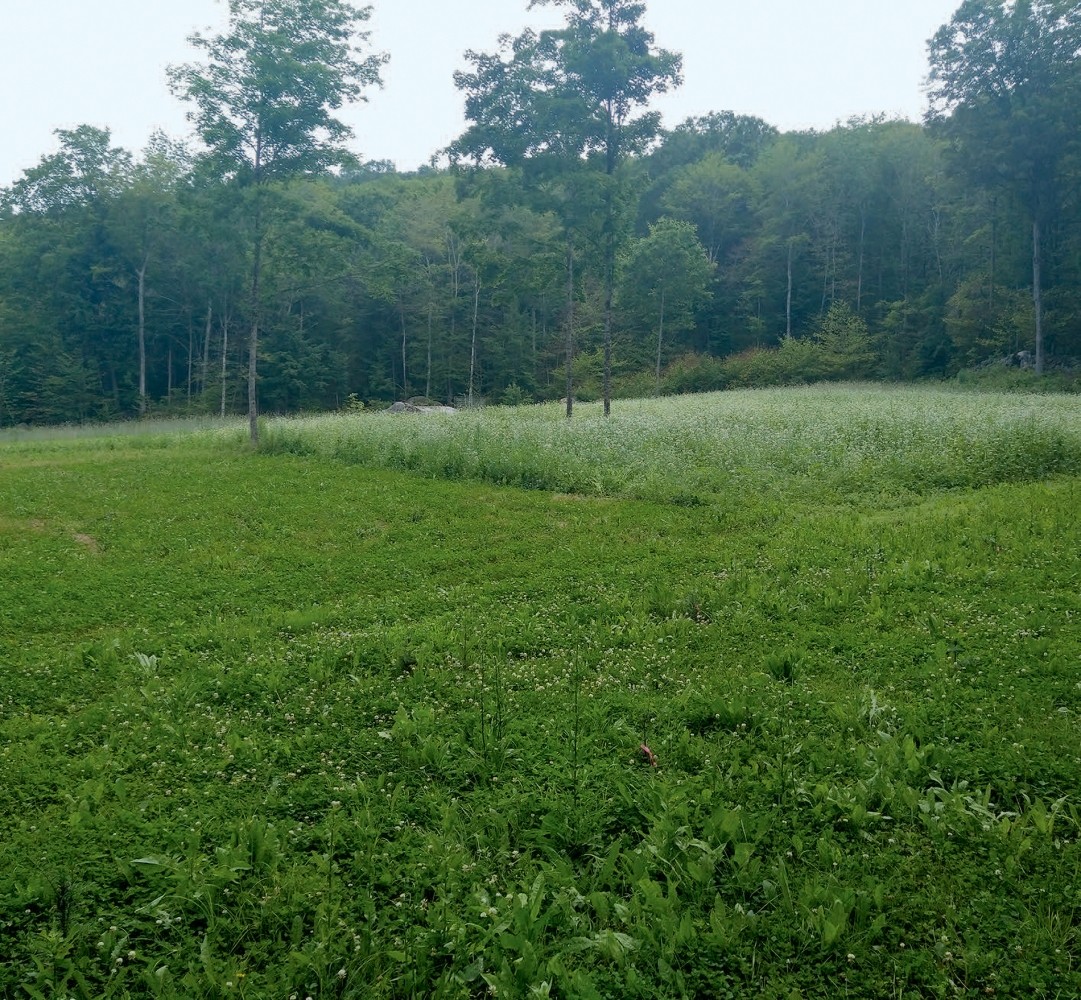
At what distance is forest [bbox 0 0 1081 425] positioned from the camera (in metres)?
19.4

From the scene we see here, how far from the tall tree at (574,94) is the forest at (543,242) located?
0.08m

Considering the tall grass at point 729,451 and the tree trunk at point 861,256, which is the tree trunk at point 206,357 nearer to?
Answer: the tall grass at point 729,451

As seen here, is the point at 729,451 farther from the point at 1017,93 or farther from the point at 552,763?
the point at 1017,93

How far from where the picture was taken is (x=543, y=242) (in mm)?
23391

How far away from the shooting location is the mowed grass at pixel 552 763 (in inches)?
117

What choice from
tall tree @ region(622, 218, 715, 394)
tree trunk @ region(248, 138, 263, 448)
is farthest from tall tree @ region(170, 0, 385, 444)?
tall tree @ region(622, 218, 715, 394)

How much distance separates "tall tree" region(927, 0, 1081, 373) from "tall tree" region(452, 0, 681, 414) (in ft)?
75.3

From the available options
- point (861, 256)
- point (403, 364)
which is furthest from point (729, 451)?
point (861, 256)

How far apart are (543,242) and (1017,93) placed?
28.2 metres

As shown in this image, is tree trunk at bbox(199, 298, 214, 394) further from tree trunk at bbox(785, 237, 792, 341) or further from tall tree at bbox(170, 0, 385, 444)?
tree trunk at bbox(785, 237, 792, 341)

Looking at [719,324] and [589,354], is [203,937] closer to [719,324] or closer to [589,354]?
[589,354]

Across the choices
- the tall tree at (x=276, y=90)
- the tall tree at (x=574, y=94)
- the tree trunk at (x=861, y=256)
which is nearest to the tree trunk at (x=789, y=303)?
the tree trunk at (x=861, y=256)

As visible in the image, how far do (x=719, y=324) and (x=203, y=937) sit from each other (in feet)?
195

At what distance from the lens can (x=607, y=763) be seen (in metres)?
4.28
